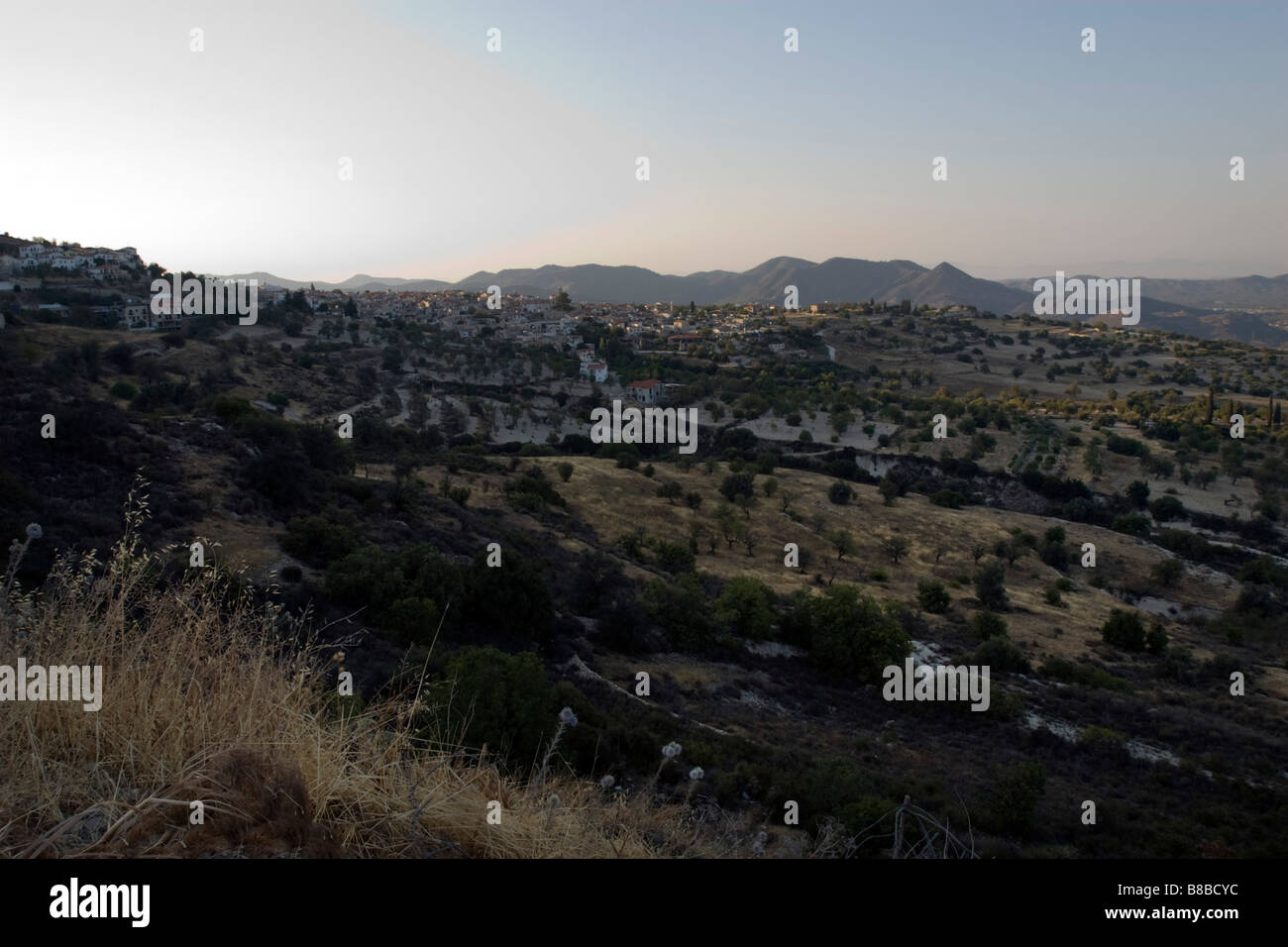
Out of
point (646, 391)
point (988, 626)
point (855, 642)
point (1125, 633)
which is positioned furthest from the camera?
point (646, 391)

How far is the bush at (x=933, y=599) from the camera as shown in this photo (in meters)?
22.5

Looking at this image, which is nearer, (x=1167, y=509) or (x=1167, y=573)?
(x=1167, y=573)

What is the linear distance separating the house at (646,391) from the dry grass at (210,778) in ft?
182

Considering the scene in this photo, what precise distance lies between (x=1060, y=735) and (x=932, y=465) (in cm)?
3459

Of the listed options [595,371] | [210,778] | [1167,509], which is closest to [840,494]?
[1167,509]

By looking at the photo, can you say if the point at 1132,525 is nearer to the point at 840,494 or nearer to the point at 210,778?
the point at 840,494

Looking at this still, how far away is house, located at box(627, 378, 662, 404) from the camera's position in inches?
2330

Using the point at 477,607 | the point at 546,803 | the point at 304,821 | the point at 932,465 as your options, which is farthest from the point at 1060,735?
the point at 932,465

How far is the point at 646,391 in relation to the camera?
59812 millimetres

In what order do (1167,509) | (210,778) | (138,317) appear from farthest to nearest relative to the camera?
(138,317) < (1167,509) < (210,778)

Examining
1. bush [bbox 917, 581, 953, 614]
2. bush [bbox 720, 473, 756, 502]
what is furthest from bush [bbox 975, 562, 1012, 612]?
bush [bbox 720, 473, 756, 502]

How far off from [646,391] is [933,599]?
40095 millimetres

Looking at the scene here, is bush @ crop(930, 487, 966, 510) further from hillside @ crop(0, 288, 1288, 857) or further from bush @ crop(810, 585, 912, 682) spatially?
bush @ crop(810, 585, 912, 682)
